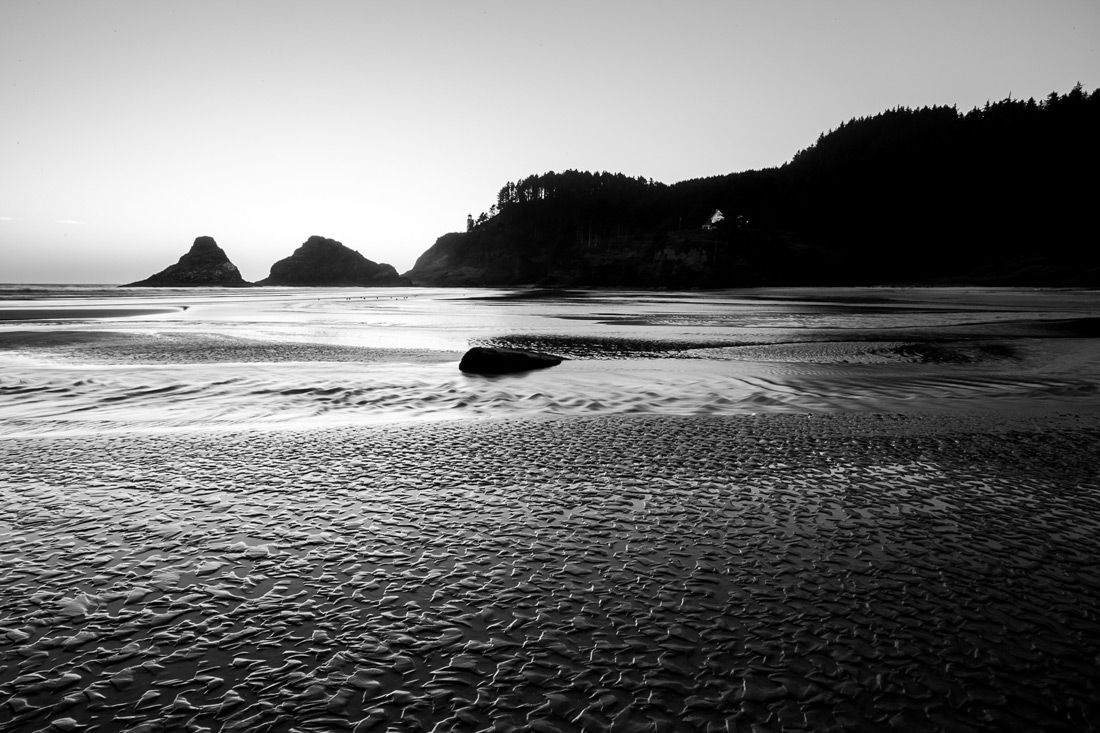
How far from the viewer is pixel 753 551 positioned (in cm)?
374

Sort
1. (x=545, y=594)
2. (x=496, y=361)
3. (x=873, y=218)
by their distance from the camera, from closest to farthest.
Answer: (x=545, y=594)
(x=496, y=361)
(x=873, y=218)

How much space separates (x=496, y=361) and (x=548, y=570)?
9.08 metres

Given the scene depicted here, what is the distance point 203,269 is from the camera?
17788 cm

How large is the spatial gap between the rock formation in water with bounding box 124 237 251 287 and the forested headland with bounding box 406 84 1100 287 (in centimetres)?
6567

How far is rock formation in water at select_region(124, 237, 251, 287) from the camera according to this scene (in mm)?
174625

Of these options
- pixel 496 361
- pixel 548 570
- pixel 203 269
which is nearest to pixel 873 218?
pixel 496 361

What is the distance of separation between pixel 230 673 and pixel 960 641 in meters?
3.23

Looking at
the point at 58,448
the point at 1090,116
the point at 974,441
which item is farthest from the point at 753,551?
the point at 1090,116

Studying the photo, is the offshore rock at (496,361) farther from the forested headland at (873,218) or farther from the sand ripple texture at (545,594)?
the forested headland at (873,218)

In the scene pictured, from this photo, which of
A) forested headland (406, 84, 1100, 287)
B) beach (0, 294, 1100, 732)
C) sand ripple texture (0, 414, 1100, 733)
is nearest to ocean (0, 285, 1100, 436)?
beach (0, 294, 1100, 732)

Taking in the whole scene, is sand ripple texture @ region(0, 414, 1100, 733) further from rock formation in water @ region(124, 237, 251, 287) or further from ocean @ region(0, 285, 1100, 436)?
rock formation in water @ region(124, 237, 251, 287)

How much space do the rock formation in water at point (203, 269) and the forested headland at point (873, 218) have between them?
215ft

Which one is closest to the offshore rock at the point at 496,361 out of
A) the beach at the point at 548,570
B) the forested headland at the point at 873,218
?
the beach at the point at 548,570

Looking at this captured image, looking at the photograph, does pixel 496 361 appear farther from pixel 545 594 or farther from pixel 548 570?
pixel 545 594
